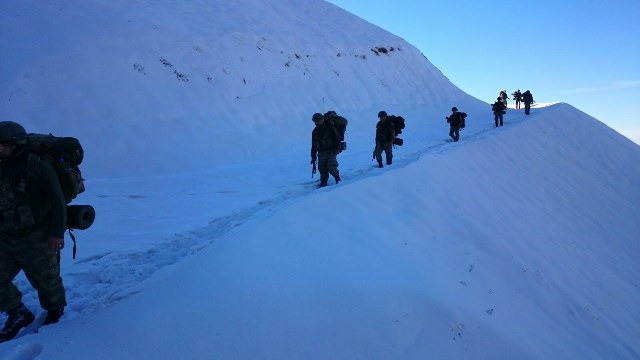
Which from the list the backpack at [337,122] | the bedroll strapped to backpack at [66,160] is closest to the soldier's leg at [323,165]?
the backpack at [337,122]

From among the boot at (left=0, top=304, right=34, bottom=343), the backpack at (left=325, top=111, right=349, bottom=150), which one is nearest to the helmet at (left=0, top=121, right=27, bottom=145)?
the boot at (left=0, top=304, right=34, bottom=343)

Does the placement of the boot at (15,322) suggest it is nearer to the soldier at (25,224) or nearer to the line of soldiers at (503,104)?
the soldier at (25,224)

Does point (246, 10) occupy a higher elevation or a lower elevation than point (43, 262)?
higher

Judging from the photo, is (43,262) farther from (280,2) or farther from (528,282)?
(280,2)

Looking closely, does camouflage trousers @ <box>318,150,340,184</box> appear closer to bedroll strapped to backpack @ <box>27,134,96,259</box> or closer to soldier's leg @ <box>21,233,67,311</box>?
bedroll strapped to backpack @ <box>27,134,96,259</box>

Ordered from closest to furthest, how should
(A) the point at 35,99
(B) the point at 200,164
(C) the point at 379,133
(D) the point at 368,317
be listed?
(D) the point at 368,317, (C) the point at 379,133, (A) the point at 35,99, (B) the point at 200,164

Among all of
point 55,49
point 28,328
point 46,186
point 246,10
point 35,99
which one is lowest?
point 28,328

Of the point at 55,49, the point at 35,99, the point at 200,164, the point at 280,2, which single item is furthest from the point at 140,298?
the point at 280,2

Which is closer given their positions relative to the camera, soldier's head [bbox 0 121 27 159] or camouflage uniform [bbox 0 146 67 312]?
soldier's head [bbox 0 121 27 159]

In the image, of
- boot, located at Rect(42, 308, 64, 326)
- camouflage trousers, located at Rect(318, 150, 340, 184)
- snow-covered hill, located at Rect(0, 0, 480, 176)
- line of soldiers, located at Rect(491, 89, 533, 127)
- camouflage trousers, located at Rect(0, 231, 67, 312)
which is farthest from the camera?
line of soldiers, located at Rect(491, 89, 533, 127)

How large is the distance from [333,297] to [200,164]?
32.7ft

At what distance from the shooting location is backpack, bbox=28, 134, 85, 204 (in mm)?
3215

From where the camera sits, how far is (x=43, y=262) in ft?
10.7

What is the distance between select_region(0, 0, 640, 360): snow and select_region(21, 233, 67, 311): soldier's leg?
0.23 meters
